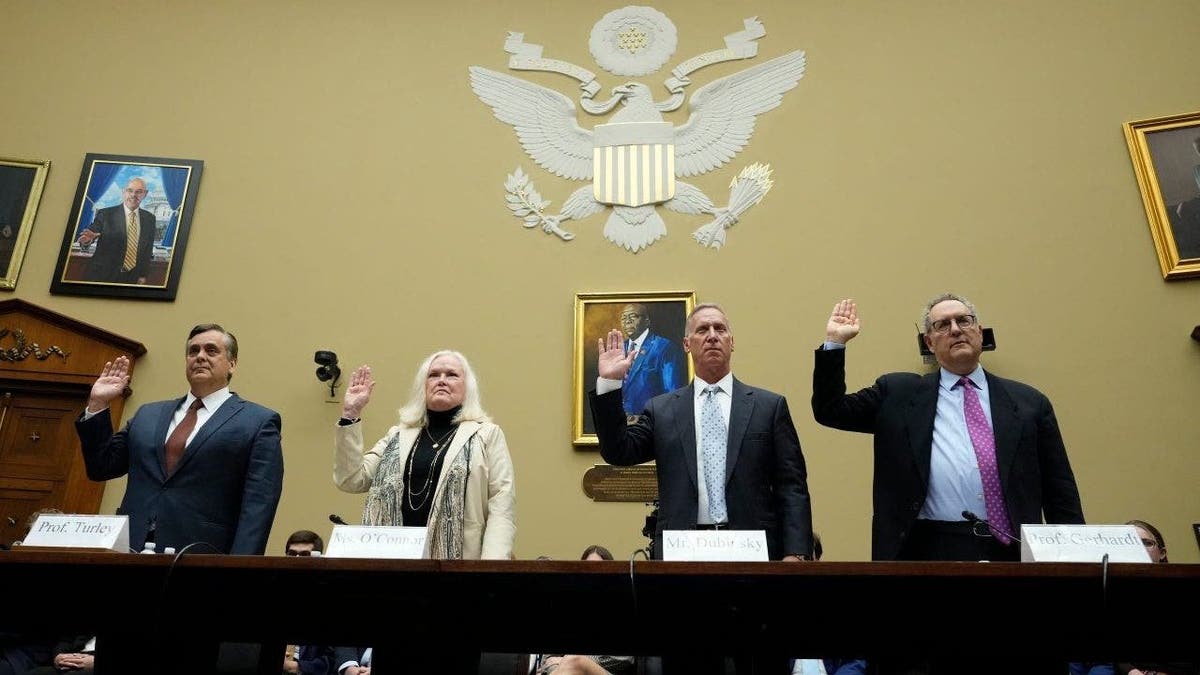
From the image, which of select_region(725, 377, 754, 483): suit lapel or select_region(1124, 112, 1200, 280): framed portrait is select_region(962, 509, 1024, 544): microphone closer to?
select_region(725, 377, 754, 483): suit lapel

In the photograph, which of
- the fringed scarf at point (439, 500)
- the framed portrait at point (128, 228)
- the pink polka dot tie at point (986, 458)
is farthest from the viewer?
the framed portrait at point (128, 228)

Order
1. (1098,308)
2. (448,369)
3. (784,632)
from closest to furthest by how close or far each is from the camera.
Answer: (784,632)
(448,369)
(1098,308)

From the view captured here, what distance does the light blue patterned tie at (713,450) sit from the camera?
3047 mm

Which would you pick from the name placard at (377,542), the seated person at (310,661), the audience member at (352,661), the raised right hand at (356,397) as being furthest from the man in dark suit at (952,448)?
the seated person at (310,661)

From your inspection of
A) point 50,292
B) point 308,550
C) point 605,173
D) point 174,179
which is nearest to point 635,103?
point 605,173

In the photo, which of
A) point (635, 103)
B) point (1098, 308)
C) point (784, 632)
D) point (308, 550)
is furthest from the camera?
point (635, 103)

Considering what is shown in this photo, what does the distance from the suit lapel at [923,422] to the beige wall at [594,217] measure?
2782mm

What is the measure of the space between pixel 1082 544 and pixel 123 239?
664 cm

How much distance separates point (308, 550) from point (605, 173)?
11.4 ft

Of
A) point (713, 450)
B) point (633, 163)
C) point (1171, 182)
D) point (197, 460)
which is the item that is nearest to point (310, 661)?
point (197, 460)

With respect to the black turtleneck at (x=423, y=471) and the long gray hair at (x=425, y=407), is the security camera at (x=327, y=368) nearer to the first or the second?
the long gray hair at (x=425, y=407)

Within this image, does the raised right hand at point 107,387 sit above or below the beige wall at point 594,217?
below

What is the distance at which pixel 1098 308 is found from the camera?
19.7ft

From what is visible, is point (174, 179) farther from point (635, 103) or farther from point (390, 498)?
point (390, 498)
